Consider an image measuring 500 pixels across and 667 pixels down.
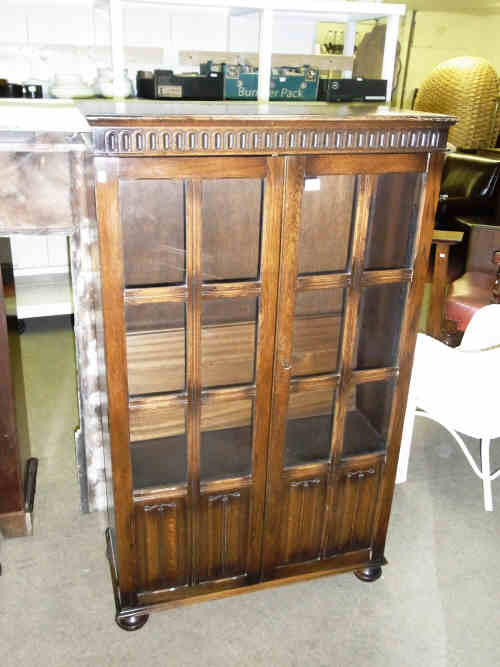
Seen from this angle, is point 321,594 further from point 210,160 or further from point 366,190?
point 210,160

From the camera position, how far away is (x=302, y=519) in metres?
1.85

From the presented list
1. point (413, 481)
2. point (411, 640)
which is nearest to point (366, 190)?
point (411, 640)

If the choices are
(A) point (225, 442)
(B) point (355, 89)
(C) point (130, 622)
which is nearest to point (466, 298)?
(B) point (355, 89)

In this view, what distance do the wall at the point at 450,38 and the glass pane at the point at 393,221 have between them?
6.91m

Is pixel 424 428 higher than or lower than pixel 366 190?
lower

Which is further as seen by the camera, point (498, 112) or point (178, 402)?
point (498, 112)

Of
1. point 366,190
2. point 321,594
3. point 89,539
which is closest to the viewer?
point 366,190

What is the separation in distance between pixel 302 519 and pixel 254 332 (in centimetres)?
67

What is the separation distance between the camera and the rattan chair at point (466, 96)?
19.2 feet

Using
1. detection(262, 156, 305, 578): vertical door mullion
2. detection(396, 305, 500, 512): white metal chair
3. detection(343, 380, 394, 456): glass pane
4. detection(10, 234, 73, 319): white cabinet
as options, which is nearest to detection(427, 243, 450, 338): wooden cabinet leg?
detection(396, 305, 500, 512): white metal chair

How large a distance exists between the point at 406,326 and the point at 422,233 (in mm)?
273

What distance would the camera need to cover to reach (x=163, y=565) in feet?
5.81

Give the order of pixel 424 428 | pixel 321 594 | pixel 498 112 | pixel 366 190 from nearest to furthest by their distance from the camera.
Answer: pixel 366 190, pixel 321 594, pixel 424 428, pixel 498 112

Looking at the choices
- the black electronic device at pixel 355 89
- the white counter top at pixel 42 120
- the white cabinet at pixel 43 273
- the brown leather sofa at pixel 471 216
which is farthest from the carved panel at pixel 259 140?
the white cabinet at pixel 43 273
